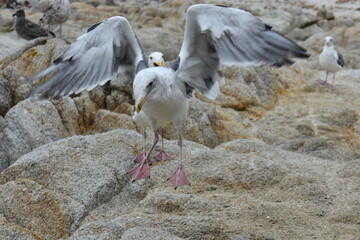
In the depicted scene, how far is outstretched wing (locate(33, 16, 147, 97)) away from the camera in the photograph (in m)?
A: 5.91

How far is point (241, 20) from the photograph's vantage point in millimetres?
5211

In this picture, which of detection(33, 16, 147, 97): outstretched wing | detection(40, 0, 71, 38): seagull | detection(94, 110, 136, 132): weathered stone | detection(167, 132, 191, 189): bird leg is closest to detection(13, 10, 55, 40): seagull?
detection(40, 0, 71, 38): seagull

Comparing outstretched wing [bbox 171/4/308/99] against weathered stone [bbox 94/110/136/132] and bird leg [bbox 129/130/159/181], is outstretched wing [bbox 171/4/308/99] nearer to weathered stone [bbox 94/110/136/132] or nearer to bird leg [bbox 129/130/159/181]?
bird leg [bbox 129/130/159/181]

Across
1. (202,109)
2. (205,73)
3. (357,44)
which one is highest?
(205,73)

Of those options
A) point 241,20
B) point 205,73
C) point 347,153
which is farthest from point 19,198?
point 347,153

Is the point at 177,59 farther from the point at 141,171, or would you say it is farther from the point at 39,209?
the point at 39,209

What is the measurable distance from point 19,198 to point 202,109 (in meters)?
4.39

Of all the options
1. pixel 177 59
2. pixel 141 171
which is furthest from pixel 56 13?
pixel 141 171

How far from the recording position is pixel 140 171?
5.63 meters

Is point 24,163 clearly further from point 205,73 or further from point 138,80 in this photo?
point 205,73

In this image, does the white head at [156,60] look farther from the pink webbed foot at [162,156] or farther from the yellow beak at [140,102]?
the yellow beak at [140,102]

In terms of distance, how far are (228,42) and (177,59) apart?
631 millimetres

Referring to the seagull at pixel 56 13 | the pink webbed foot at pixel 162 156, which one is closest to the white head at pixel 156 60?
the pink webbed foot at pixel 162 156

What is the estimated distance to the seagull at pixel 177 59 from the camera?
514 centimetres
